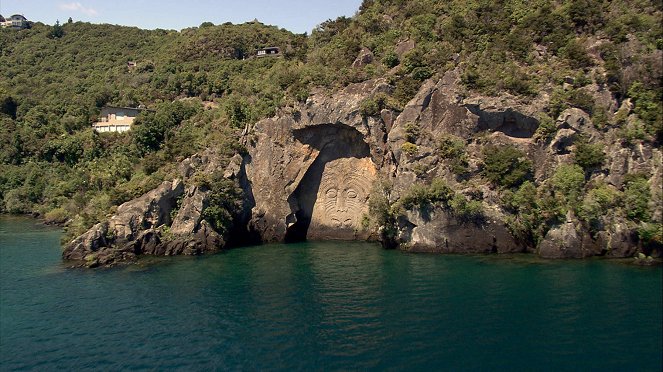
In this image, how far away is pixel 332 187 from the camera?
189 feet

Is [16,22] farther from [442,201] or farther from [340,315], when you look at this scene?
[340,315]

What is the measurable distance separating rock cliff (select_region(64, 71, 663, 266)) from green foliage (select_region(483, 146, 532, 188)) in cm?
66

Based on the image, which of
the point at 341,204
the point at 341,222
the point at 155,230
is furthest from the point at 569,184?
the point at 155,230

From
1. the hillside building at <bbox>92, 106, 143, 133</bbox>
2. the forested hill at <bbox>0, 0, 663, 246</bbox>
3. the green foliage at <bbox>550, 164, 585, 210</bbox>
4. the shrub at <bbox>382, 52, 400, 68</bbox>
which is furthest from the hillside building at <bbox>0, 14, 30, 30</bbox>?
the green foliage at <bbox>550, 164, 585, 210</bbox>

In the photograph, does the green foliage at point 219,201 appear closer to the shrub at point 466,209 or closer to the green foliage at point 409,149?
the green foliage at point 409,149

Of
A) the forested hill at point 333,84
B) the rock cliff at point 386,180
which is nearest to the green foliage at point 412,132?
the rock cliff at point 386,180

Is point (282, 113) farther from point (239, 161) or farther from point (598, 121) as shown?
point (598, 121)

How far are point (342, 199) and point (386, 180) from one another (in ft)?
21.8

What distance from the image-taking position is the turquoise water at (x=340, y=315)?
25.8m

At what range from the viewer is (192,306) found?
115 feet

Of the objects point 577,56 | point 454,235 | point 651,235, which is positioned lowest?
point 454,235

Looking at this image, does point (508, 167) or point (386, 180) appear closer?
point (508, 167)

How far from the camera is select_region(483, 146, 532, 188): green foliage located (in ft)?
150

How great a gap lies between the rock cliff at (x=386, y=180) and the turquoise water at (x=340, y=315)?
3.43 m
